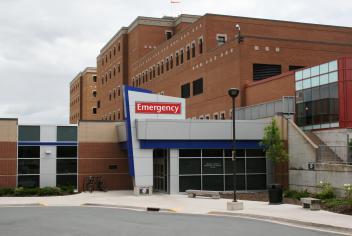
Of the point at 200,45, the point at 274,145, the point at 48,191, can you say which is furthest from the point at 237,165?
the point at 200,45

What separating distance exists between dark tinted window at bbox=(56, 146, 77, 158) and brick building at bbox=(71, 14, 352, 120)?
14955 mm

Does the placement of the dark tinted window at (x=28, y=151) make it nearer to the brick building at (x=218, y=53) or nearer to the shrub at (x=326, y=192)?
the brick building at (x=218, y=53)

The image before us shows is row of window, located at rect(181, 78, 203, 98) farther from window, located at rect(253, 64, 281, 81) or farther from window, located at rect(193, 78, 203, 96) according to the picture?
window, located at rect(253, 64, 281, 81)

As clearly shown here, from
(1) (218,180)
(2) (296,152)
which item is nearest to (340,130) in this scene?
(2) (296,152)

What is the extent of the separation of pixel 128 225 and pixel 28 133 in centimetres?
2339

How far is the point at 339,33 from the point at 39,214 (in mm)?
46702

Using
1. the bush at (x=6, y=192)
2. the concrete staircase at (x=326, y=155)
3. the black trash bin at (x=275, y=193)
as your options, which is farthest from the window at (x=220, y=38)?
the black trash bin at (x=275, y=193)

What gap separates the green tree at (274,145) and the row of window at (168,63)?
961 inches

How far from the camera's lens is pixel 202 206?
95.2 feet

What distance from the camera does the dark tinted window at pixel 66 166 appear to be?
4322 centimetres

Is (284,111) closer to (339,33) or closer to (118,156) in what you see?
(118,156)

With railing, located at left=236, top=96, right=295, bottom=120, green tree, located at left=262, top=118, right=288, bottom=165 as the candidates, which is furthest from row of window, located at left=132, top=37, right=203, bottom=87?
green tree, located at left=262, top=118, right=288, bottom=165

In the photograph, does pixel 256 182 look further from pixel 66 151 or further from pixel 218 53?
pixel 218 53

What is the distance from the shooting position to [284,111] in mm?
40469
